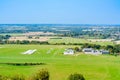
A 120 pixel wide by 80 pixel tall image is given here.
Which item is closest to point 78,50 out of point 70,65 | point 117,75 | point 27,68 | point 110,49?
point 110,49

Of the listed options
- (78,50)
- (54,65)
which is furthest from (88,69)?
(78,50)

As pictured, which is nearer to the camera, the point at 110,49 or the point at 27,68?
the point at 27,68

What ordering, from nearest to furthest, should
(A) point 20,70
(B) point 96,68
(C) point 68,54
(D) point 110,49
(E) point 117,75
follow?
1. (E) point 117,75
2. (A) point 20,70
3. (B) point 96,68
4. (C) point 68,54
5. (D) point 110,49

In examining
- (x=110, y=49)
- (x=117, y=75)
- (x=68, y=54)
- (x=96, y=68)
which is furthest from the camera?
(x=110, y=49)

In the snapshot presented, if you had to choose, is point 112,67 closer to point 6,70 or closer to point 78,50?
point 6,70

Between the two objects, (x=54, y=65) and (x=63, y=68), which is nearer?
(x=63, y=68)

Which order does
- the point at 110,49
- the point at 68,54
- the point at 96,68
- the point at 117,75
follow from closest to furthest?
the point at 117,75 < the point at 96,68 < the point at 68,54 < the point at 110,49

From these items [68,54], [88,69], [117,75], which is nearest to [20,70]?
[88,69]

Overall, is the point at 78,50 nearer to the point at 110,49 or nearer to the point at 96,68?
the point at 110,49

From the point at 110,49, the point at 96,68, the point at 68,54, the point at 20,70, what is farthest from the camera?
the point at 110,49
